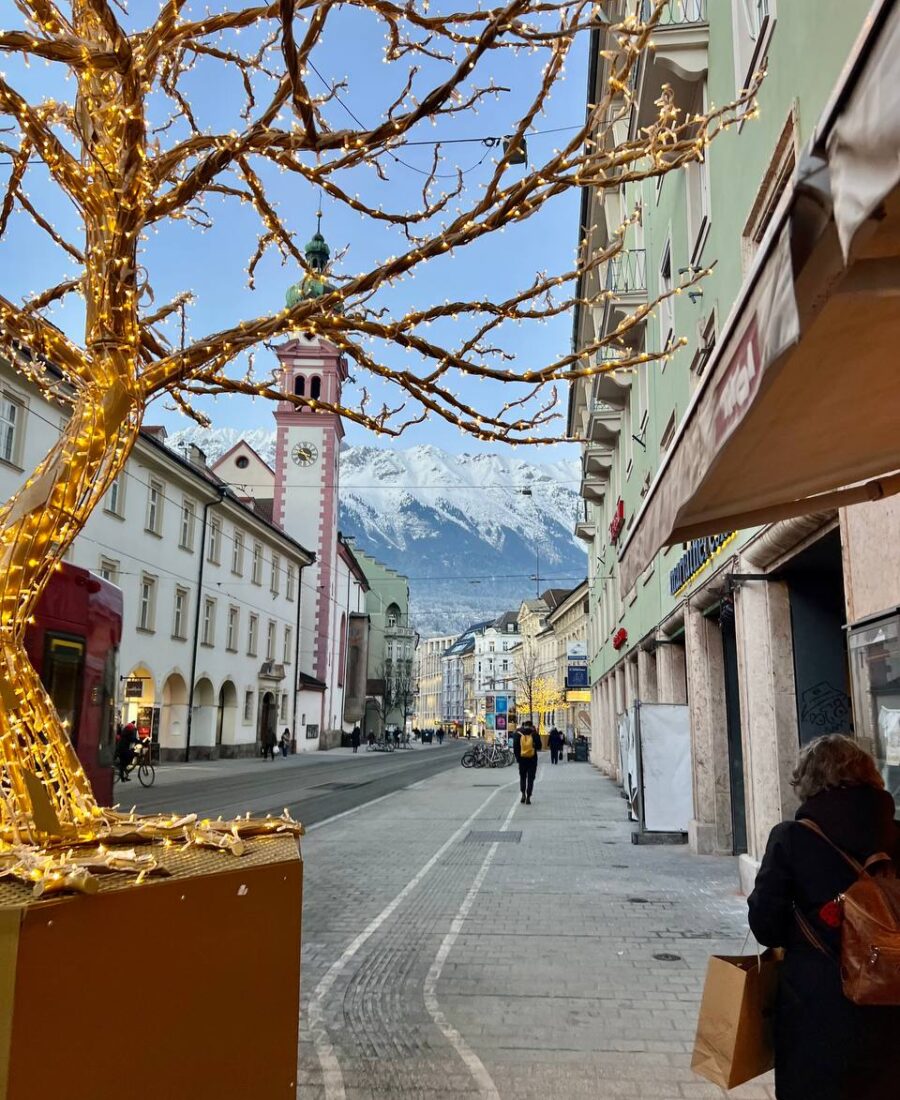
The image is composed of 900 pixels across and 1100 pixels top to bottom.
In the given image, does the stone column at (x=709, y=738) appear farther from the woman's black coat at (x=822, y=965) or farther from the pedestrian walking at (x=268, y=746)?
the pedestrian walking at (x=268, y=746)

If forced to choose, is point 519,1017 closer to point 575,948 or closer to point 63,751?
point 575,948

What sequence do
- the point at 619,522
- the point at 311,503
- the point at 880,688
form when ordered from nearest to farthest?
the point at 880,688
the point at 619,522
the point at 311,503

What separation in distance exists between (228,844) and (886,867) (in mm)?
2169

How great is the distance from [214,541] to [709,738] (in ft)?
103

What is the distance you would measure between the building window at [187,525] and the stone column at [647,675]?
75.1 feet

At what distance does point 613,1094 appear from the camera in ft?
13.8

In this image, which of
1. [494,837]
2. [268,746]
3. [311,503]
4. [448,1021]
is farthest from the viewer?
[311,503]

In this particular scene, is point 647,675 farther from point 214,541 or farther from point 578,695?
point 214,541

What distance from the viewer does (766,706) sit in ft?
28.3

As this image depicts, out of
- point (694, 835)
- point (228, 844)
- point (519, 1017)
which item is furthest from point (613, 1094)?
point (694, 835)

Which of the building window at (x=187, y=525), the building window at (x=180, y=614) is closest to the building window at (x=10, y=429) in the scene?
the building window at (x=187, y=525)

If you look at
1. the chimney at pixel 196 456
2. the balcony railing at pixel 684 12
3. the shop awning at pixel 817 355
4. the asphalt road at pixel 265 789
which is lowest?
the asphalt road at pixel 265 789

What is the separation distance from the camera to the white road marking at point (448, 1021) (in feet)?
14.1

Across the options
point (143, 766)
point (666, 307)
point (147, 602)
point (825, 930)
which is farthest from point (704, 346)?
point (147, 602)
